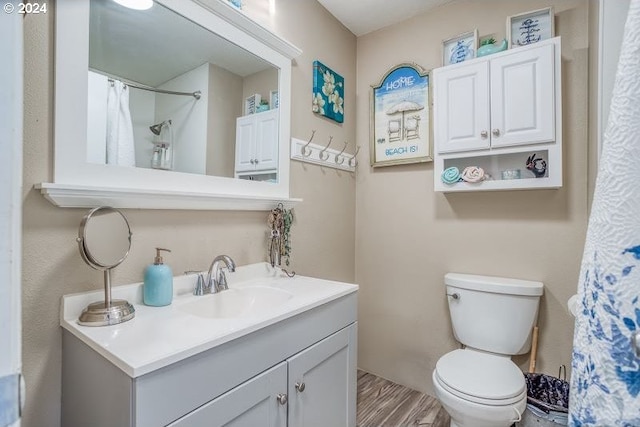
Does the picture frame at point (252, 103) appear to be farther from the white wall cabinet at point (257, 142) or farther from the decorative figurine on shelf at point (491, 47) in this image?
the decorative figurine on shelf at point (491, 47)

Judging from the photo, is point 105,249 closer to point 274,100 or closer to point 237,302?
point 237,302

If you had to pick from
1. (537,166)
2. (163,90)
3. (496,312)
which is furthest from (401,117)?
(163,90)

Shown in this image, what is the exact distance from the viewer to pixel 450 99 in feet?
5.69

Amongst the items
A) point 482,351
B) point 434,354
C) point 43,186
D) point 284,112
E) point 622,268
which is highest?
point 284,112

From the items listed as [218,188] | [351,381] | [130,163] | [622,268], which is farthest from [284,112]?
[622,268]

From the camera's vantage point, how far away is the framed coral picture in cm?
188

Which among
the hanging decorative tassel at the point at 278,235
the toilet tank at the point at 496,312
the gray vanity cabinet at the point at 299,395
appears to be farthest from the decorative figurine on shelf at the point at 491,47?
the gray vanity cabinet at the point at 299,395

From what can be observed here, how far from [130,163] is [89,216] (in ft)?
0.79

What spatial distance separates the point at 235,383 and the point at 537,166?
1701 mm

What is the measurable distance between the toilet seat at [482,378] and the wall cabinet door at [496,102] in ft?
3.53

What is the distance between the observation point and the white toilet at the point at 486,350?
122 centimetres

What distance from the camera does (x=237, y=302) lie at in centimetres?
130

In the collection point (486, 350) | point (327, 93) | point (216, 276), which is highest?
point (327, 93)

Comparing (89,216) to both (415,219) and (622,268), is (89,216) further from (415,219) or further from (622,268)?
(415,219)
